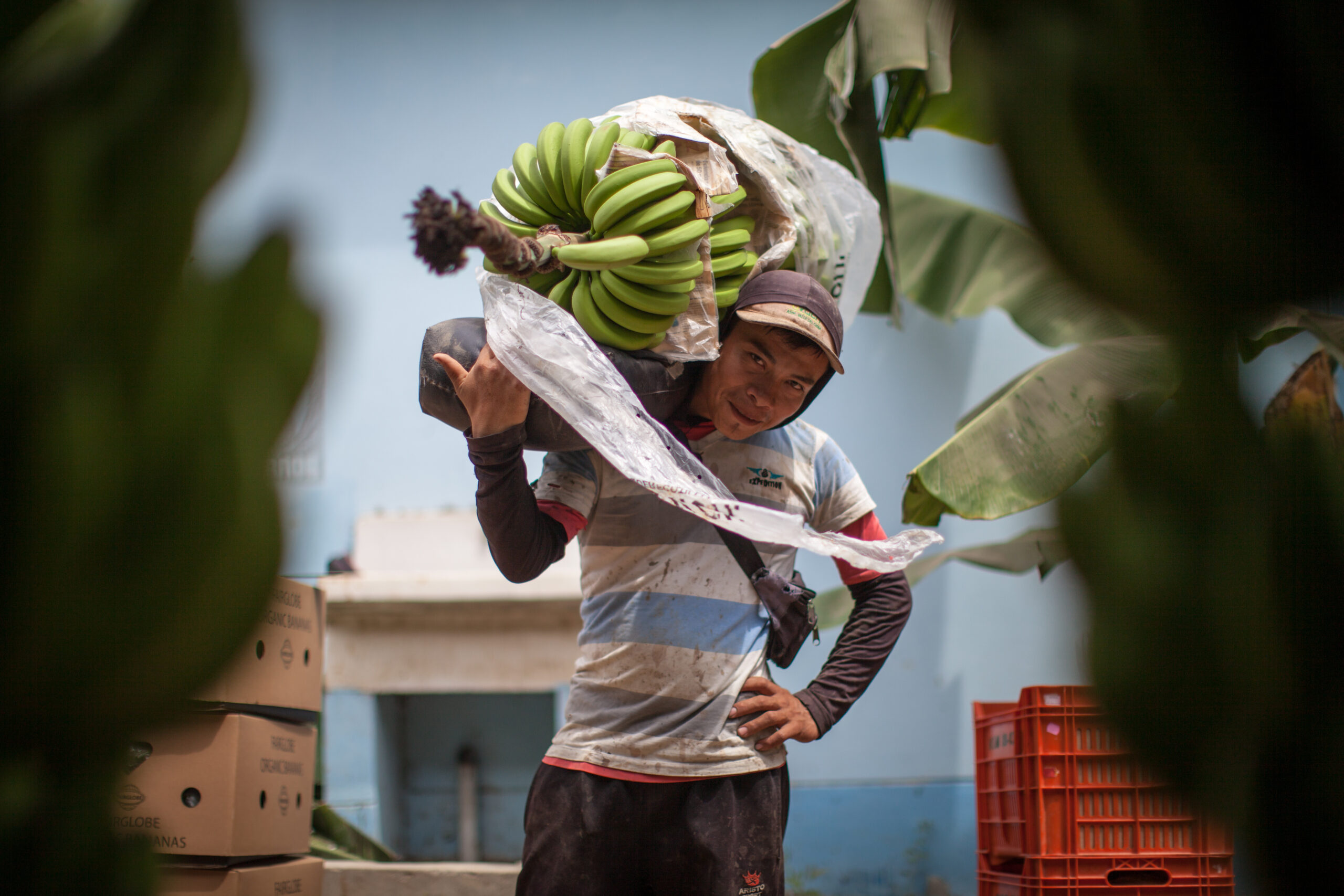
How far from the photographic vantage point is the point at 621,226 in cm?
107

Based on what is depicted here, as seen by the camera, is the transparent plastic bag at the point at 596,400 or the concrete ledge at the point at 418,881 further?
the concrete ledge at the point at 418,881

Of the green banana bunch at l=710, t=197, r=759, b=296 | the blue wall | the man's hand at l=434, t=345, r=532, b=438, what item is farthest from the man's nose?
the blue wall

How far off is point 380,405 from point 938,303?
1903 millimetres

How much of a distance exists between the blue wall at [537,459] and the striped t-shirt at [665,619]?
155 cm

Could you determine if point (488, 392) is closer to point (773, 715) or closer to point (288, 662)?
point (773, 715)

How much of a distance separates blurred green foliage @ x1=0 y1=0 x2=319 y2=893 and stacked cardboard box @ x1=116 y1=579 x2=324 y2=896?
1.53 metres

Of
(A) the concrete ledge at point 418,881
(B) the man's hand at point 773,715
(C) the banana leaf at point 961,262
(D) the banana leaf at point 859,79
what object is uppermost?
(D) the banana leaf at point 859,79

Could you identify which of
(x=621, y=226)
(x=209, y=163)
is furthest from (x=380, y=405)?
(x=209, y=163)

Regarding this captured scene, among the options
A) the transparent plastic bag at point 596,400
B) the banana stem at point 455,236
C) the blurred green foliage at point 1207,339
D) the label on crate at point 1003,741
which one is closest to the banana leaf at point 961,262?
the label on crate at point 1003,741

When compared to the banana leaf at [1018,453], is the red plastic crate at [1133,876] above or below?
below

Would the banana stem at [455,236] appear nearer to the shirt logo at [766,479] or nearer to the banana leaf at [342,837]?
the shirt logo at [766,479]

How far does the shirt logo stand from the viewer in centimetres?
139

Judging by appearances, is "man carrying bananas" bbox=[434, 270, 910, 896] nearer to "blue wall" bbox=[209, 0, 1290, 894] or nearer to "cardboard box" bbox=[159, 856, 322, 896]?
"cardboard box" bbox=[159, 856, 322, 896]

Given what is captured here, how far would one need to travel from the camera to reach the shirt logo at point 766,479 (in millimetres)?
1386
